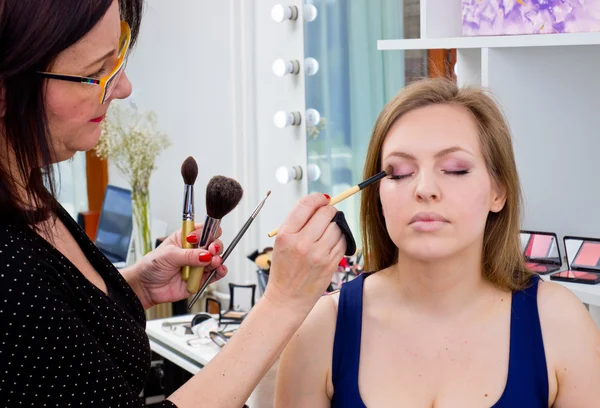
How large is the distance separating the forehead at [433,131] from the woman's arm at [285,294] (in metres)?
0.22

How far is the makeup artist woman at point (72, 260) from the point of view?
34.5 inches

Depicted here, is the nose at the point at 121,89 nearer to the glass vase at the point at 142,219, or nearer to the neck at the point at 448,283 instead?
the neck at the point at 448,283

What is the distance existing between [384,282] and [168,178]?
2104 mm

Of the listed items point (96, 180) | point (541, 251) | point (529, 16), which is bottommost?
point (96, 180)

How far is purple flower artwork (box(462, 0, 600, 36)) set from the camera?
4.60ft

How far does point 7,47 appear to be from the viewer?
86 cm

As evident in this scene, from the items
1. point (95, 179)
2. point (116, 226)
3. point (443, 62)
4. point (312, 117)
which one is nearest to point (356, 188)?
point (443, 62)

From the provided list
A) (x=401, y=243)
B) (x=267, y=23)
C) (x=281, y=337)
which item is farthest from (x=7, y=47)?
(x=267, y=23)

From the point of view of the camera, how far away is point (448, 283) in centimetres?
124

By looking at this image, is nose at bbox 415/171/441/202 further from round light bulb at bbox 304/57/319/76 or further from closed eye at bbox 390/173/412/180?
round light bulb at bbox 304/57/319/76

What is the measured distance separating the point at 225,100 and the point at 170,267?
1.70 meters

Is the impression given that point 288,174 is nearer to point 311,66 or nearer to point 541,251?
point 311,66

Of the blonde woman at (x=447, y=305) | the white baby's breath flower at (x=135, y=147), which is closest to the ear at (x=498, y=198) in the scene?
the blonde woman at (x=447, y=305)

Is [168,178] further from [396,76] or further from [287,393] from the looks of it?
[287,393]
